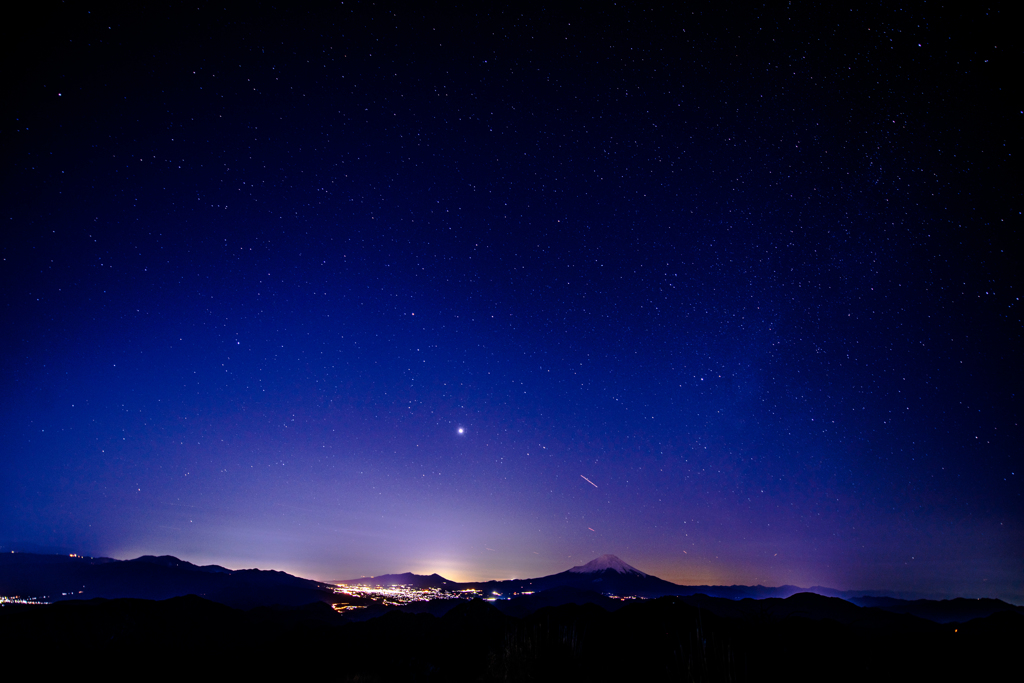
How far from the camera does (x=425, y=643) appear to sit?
177ft

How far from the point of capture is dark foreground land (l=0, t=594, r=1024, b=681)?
94.1ft

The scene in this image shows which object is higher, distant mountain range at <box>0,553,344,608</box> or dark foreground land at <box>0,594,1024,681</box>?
dark foreground land at <box>0,594,1024,681</box>

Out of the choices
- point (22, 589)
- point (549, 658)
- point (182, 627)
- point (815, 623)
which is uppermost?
point (549, 658)

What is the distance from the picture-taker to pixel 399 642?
175 ft

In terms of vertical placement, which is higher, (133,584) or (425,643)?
(425,643)

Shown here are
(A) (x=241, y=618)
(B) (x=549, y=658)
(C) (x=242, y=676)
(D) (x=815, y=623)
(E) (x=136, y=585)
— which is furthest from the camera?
(E) (x=136, y=585)

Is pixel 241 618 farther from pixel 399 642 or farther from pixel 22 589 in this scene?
pixel 22 589

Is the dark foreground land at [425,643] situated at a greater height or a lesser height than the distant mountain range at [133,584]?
greater

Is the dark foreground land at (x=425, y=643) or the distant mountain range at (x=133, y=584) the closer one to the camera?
the dark foreground land at (x=425, y=643)

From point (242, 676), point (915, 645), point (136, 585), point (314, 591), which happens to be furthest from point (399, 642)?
point (136, 585)

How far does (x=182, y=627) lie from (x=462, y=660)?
5244cm

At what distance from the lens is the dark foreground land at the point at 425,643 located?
2868 centimetres

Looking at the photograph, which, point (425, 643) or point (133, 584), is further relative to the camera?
point (133, 584)

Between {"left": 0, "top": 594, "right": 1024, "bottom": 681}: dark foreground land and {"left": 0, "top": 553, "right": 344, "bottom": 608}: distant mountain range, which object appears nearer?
{"left": 0, "top": 594, "right": 1024, "bottom": 681}: dark foreground land
